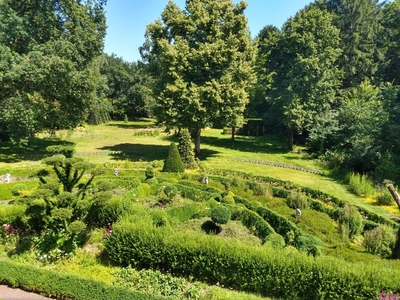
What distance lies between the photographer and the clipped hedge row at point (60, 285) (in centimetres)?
727

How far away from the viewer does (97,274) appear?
28.2 feet

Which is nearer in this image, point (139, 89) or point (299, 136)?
point (299, 136)

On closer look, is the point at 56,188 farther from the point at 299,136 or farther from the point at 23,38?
the point at 299,136

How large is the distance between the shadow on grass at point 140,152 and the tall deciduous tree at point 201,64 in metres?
3.35

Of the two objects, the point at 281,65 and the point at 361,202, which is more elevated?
the point at 281,65

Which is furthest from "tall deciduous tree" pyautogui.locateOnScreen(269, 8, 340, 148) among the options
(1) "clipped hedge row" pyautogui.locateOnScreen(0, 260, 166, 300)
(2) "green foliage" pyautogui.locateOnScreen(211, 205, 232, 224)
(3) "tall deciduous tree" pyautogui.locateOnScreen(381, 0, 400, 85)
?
(1) "clipped hedge row" pyautogui.locateOnScreen(0, 260, 166, 300)

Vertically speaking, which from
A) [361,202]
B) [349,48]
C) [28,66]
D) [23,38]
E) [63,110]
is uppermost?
[349,48]

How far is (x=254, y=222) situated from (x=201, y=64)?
52.8ft

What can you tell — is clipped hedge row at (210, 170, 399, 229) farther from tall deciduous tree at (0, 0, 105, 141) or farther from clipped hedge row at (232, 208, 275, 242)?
tall deciduous tree at (0, 0, 105, 141)

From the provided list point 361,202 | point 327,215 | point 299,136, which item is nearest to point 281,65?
point 299,136

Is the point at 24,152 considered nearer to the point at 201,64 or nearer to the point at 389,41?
the point at 201,64

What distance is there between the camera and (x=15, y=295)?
782 centimetres

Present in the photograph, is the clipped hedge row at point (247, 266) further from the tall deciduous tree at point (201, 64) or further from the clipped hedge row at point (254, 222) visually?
the tall deciduous tree at point (201, 64)

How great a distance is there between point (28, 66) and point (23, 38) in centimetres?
366
